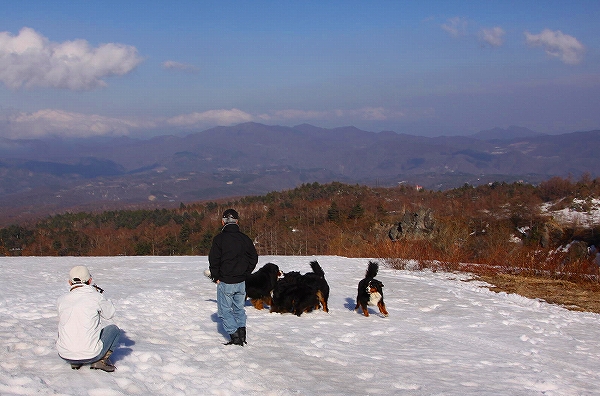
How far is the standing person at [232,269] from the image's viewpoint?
695 centimetres

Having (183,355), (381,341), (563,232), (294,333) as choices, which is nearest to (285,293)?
(294,333)

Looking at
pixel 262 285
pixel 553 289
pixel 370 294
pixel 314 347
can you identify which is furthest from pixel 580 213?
pixel 314 347

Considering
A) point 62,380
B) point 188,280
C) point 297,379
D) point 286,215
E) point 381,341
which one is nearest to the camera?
point 62,380

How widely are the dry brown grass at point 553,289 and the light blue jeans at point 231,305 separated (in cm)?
819

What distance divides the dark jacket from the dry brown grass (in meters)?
8.29

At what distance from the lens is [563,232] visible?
53.3 m

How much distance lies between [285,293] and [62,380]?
521cm

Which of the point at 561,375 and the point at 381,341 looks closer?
the point at 561,375

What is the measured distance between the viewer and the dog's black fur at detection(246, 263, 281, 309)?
9.75 meters

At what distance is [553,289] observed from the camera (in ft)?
43.5

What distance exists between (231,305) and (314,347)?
57.7 inches

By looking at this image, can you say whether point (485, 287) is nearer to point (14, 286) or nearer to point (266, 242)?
point (14, 286)

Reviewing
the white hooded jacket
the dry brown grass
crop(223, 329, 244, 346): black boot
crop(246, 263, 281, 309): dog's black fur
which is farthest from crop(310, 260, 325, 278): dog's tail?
the dry brown grass

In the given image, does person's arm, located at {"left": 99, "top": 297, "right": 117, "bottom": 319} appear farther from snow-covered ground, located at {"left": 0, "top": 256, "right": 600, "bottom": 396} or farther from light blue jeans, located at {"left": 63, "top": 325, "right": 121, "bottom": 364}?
snow-covered ground, located at {"left": 0, "top": 256, "right": 600, "bottom": 396}
